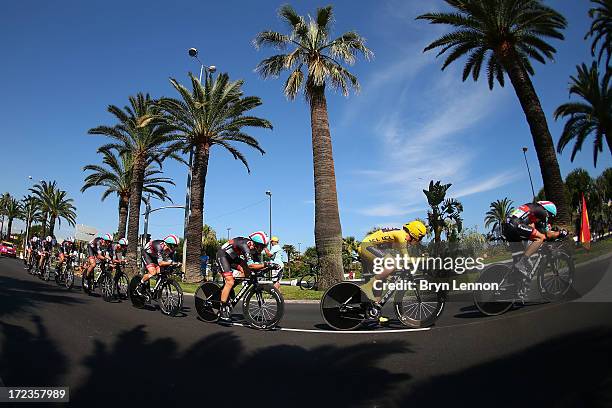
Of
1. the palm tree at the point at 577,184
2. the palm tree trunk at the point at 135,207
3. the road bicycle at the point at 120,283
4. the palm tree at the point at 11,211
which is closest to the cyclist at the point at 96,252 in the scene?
the road bicycle at the point at 120,283

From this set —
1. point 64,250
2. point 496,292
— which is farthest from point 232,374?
point 64,250

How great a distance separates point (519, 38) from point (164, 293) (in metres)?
17.8

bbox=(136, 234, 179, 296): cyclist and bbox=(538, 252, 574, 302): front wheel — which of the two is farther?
bbox=(136, 234, 179, 296): cyclist

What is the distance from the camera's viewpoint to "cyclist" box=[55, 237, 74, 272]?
15742mm

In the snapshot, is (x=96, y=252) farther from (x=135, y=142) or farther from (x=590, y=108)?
(x=590, y=108)

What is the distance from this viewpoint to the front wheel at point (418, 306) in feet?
20.6

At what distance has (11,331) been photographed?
6012mm

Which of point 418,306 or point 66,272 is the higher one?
point 66,272

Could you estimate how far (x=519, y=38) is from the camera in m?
16.5

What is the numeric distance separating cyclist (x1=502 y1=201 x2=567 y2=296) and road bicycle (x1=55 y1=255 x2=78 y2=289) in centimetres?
1497

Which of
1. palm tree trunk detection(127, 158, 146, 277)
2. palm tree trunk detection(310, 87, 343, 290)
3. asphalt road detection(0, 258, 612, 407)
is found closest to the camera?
asphalt road detection(0, 258, 612, 407)

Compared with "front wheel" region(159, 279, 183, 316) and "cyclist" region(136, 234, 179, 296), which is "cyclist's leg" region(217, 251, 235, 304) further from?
"cyclist" region(136, 234, 179, 296)

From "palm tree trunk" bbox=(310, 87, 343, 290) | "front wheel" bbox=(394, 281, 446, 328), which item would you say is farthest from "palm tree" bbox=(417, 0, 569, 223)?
"front wheel" bbox=(394, 281, 446, 328)

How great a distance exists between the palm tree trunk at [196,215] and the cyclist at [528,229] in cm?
1766
